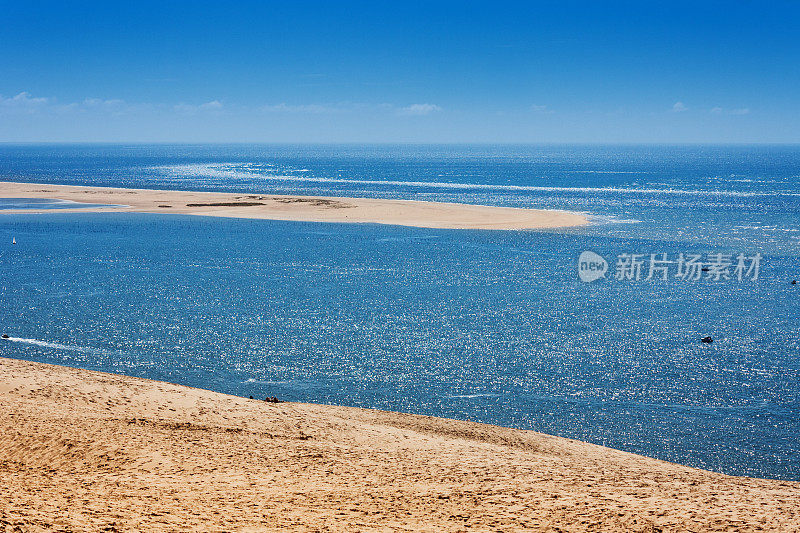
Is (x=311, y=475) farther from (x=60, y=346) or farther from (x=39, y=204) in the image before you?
(x=39, y=204)

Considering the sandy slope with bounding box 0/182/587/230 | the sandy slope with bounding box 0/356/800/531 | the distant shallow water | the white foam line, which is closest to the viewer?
the sandy slope with bounding box 0/356/800/531

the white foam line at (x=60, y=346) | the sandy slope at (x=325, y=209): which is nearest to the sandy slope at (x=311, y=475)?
the white foam line at (x=60, y=346)

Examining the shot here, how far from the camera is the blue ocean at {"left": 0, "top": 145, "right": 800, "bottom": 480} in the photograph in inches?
1076

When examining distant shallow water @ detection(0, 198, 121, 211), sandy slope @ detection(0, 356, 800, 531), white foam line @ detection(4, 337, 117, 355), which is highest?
distant shallow water @ detection(0, 198, 121, 211)

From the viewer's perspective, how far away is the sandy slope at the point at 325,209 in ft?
284

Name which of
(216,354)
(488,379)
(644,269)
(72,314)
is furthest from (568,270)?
(72,314)

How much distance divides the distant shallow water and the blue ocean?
1949 cm

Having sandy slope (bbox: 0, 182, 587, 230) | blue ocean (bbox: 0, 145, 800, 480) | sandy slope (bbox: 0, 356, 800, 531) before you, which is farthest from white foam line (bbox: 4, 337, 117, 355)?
sandy slope (bbox: 0, 182, 587, 230)

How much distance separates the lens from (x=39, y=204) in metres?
102

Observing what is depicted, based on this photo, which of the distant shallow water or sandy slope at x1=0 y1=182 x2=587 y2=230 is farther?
the distant shallow water

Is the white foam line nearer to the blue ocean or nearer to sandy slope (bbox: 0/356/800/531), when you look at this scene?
the blue ocean

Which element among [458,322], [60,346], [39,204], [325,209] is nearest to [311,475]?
[60,346]

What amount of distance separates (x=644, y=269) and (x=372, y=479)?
1709 inches

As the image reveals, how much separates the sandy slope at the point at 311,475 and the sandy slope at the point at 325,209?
60.2 metres
